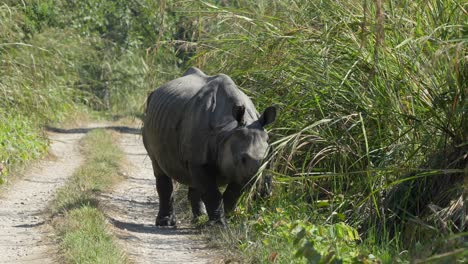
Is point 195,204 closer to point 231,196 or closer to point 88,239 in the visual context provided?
point 231,196

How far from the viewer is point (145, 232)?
1038cm

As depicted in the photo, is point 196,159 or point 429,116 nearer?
point 429,116

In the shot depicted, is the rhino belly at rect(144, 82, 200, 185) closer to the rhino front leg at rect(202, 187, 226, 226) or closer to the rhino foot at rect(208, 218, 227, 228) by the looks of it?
the rhino front leg at rect(202, 187, 226, 226)

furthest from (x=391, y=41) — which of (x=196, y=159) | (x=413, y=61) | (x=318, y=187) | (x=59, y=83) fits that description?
(x=59, y=83)

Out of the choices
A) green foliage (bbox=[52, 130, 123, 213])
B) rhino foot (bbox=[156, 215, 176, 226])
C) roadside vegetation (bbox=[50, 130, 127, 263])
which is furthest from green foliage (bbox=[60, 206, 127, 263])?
rhino foot (bbox=[156, 215, 176, 226])

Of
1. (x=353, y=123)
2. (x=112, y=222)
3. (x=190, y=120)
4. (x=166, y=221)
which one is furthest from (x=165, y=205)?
(x=353, y=123)

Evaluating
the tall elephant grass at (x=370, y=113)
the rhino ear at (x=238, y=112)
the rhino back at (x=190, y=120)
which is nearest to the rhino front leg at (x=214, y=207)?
the tall elephant grass at (x=370, y=113)

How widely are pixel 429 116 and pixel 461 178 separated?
0.75 metres

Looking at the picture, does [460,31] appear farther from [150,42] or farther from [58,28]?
[150,42]

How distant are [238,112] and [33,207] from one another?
3735 millimetres

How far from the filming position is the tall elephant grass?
8.37 m

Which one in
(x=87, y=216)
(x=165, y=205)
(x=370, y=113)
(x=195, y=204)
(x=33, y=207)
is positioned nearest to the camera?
(x=370, y=113)

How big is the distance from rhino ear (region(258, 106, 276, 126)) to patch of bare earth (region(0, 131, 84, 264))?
227 cm

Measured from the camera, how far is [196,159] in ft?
33.0
